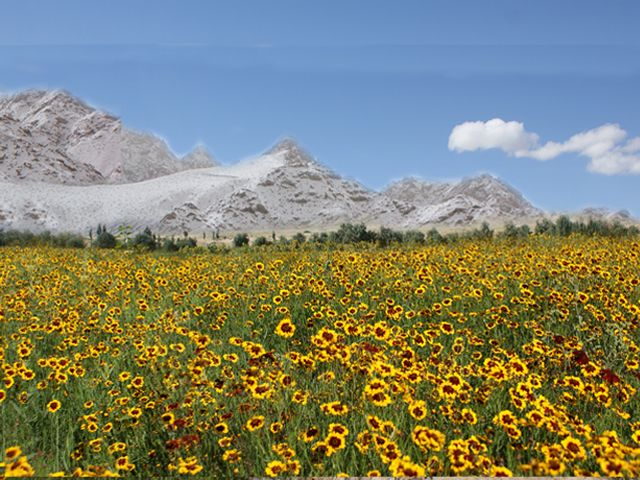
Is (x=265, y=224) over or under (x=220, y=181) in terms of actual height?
under

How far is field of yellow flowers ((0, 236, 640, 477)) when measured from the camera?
3012mm

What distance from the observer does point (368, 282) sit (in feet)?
25.3

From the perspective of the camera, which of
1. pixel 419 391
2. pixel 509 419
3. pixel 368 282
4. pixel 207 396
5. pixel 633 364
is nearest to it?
pixel 509 419

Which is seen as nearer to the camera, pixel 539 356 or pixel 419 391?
pixel 419 391

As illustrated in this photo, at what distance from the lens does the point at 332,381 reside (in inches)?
156

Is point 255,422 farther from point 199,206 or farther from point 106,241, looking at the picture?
point 199,206

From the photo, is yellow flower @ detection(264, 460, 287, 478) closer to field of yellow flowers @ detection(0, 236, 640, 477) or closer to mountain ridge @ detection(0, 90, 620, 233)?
field of yellow flowers @ detection(0, 236, 640, 477)

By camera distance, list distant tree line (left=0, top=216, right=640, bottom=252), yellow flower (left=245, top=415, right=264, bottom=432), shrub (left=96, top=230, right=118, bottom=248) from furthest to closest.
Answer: shrub (left=96, top=230, right=118, bottom=248), distant tree line (left=0, top=216, right=640, bottom=252), yellow flower (left=245, top=415, right=264, bottom=432)

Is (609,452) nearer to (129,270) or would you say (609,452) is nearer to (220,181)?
(129,270)

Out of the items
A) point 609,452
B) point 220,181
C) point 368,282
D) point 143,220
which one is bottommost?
point 609,452

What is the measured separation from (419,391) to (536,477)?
4.41 ft

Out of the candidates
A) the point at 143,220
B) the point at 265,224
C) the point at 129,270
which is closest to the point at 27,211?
the point at 143,220

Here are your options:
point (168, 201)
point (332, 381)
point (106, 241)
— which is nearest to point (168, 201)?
point (168, 201)

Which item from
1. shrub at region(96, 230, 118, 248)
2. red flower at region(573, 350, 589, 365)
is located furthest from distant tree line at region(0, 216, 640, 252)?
red flower at region(573, 350, 589, 365)
